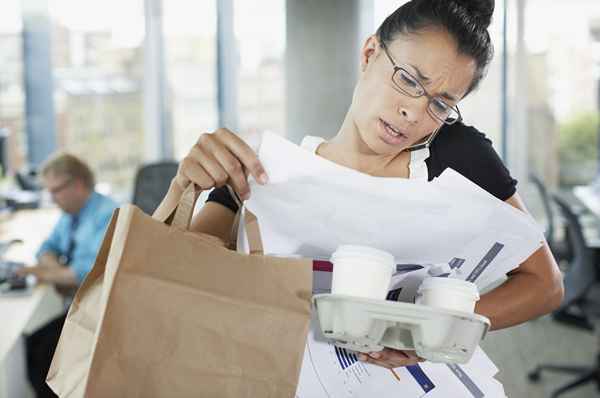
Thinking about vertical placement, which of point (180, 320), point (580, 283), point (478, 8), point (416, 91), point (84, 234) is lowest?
point (580, 283)

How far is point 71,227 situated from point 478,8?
290 centimetres

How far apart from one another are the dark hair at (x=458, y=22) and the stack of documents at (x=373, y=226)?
24cm

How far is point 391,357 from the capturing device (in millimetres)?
1013

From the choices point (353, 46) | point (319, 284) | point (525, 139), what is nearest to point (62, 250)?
point (353, 46)

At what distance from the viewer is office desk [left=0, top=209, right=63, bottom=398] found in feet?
8.80

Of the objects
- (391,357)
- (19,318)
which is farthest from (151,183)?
(391,357)

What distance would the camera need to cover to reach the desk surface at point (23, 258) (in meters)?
2.81

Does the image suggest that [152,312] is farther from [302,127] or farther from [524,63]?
[524,63]

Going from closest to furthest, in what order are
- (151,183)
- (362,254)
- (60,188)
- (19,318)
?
(362,254), (19,318), (151,183), (60,188)

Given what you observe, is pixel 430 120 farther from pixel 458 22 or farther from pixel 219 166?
pixel 219 166

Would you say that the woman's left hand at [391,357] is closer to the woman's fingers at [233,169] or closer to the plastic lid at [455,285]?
the plastic lid at [455,285]

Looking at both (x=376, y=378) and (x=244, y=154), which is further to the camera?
(x=376, y=378)

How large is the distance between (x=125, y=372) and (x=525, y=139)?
5792 mm

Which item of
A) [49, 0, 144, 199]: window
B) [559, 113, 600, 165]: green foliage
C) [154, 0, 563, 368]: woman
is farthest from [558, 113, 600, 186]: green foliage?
[154, 0, 563, 368]: woman
